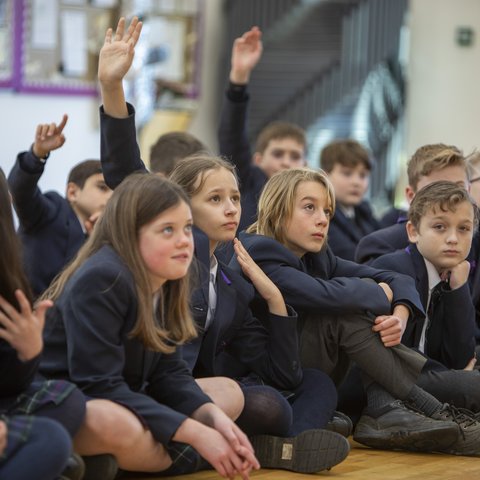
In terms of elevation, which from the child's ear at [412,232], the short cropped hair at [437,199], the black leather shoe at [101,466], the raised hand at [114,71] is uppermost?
the raised hand at [114,71]

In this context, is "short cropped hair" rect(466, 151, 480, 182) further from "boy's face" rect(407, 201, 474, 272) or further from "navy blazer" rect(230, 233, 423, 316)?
"navy blazer" rect(230, 233, 423, 316)

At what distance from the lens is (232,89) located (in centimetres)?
395

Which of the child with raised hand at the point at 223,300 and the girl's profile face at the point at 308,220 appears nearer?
the child with raised hand at the point at 223,300

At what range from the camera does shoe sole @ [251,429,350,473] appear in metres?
2.49

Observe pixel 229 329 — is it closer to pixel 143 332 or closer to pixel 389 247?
pixel 143 332

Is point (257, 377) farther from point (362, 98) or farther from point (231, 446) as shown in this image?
point (362, 98)

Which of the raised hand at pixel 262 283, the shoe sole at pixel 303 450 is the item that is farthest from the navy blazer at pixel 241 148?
the shoe sole at pixel 303 450

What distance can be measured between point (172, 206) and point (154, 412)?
0.43m

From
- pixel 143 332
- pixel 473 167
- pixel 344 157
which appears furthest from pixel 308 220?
pixel 344 157

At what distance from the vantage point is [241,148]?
4.16 metres

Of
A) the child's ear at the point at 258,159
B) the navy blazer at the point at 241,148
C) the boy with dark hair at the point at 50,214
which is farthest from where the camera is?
the child's ear at the point at 258,159

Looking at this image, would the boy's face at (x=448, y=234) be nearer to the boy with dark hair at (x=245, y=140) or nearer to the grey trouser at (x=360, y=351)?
the grey trouser at (x=360, y=351)

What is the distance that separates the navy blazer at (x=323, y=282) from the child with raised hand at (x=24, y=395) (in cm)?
89

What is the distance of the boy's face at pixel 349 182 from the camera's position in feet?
15.0
